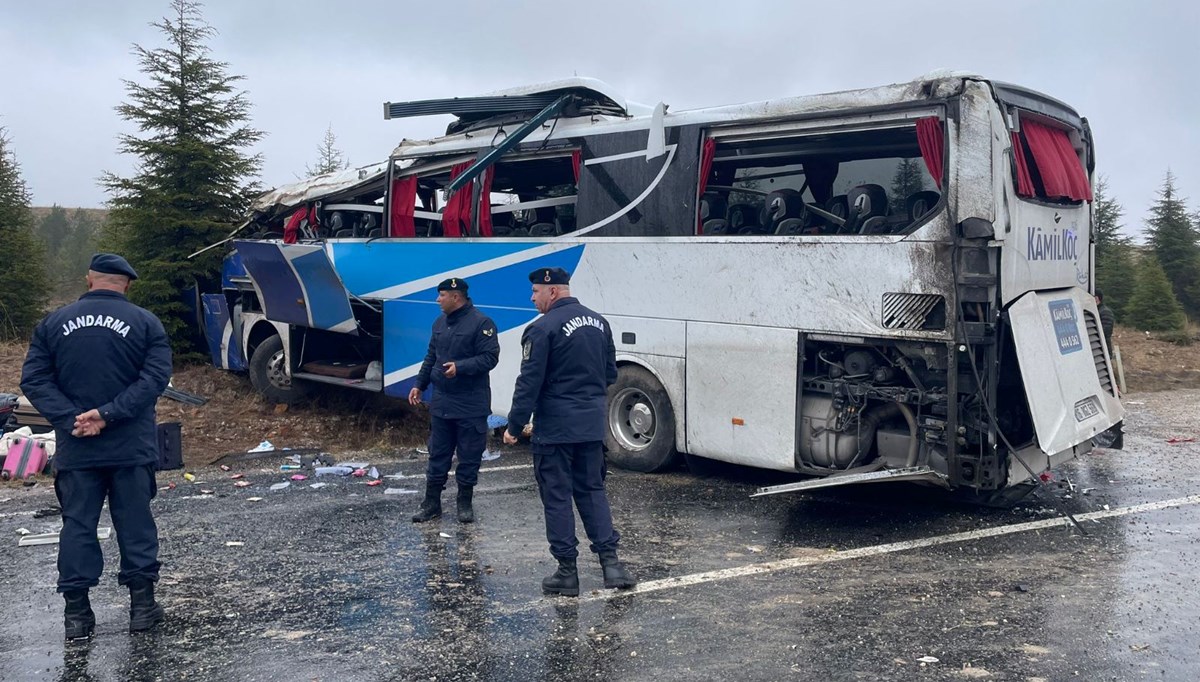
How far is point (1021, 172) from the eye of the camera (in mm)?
6789

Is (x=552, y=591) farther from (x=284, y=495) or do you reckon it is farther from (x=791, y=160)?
(x=791, y=160)

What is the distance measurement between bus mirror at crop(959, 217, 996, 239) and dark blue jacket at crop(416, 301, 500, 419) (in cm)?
315

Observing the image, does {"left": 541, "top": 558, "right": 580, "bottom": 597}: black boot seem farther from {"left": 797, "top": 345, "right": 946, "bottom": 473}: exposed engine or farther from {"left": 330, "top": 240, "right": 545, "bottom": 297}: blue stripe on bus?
{"left": 330, "top": 240, "right": 545, "bottom": 297}: blue stripe on bus

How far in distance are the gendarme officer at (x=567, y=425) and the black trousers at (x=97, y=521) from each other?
1.92m

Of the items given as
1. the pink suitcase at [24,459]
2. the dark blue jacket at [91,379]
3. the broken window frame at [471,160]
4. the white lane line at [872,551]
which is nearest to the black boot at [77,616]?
the dark blue jacket at [91,379]

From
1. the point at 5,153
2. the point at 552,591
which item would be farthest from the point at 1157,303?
the point at 5,153

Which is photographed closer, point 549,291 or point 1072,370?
point 549,291

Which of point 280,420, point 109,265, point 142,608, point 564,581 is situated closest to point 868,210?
point 564,581

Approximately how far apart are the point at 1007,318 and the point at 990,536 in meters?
1.43

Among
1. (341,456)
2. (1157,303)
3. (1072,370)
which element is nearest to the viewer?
(1072,370)

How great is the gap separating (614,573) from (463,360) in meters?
1.98

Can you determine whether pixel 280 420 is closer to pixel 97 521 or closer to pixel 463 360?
pixel 463 360

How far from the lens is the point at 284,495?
26.2ft

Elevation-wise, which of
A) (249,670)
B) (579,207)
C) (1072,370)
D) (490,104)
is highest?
(490,104)
